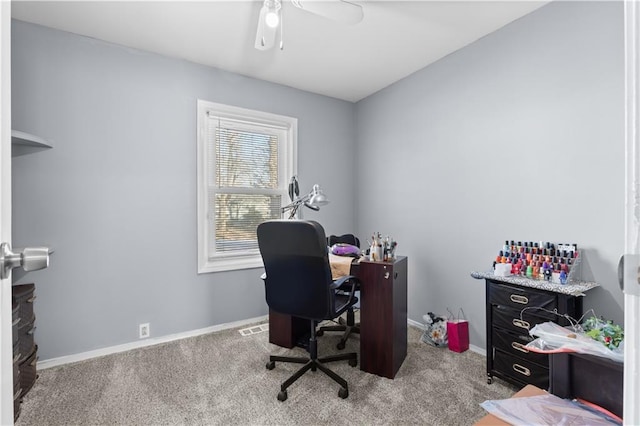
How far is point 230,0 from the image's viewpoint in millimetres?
2123

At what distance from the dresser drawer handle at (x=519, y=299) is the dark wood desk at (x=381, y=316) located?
29.4 inches

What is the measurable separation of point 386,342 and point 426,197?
160cm

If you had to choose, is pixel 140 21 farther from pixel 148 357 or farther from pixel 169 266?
pixel 148 357

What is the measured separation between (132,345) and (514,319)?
3111mm

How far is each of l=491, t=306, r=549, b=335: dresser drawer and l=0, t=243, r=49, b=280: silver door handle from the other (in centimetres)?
239

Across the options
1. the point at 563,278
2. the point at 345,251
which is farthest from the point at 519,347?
the point at 345,251

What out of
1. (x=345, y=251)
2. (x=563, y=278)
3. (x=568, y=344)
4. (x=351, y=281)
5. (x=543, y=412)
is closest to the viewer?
(x=543, y=412)

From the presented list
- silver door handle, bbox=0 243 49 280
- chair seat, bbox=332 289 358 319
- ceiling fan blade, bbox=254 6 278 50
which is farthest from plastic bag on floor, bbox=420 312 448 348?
silver door handle, bbox=0 243 49 280

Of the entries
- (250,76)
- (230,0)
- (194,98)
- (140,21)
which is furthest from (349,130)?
(140,21)

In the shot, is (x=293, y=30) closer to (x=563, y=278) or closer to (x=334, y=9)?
(x=334, y=9)

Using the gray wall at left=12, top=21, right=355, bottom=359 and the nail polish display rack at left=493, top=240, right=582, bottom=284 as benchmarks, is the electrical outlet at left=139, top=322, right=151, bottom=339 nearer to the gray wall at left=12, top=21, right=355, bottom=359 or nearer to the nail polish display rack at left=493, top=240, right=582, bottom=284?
the gray wall at left=12, top=21, right=355, bottom=359

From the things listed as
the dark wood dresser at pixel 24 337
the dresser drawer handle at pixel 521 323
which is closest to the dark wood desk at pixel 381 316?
the dresser drawer handle at pixel 521 323

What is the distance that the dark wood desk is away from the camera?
2.19 m

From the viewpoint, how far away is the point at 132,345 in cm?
268
